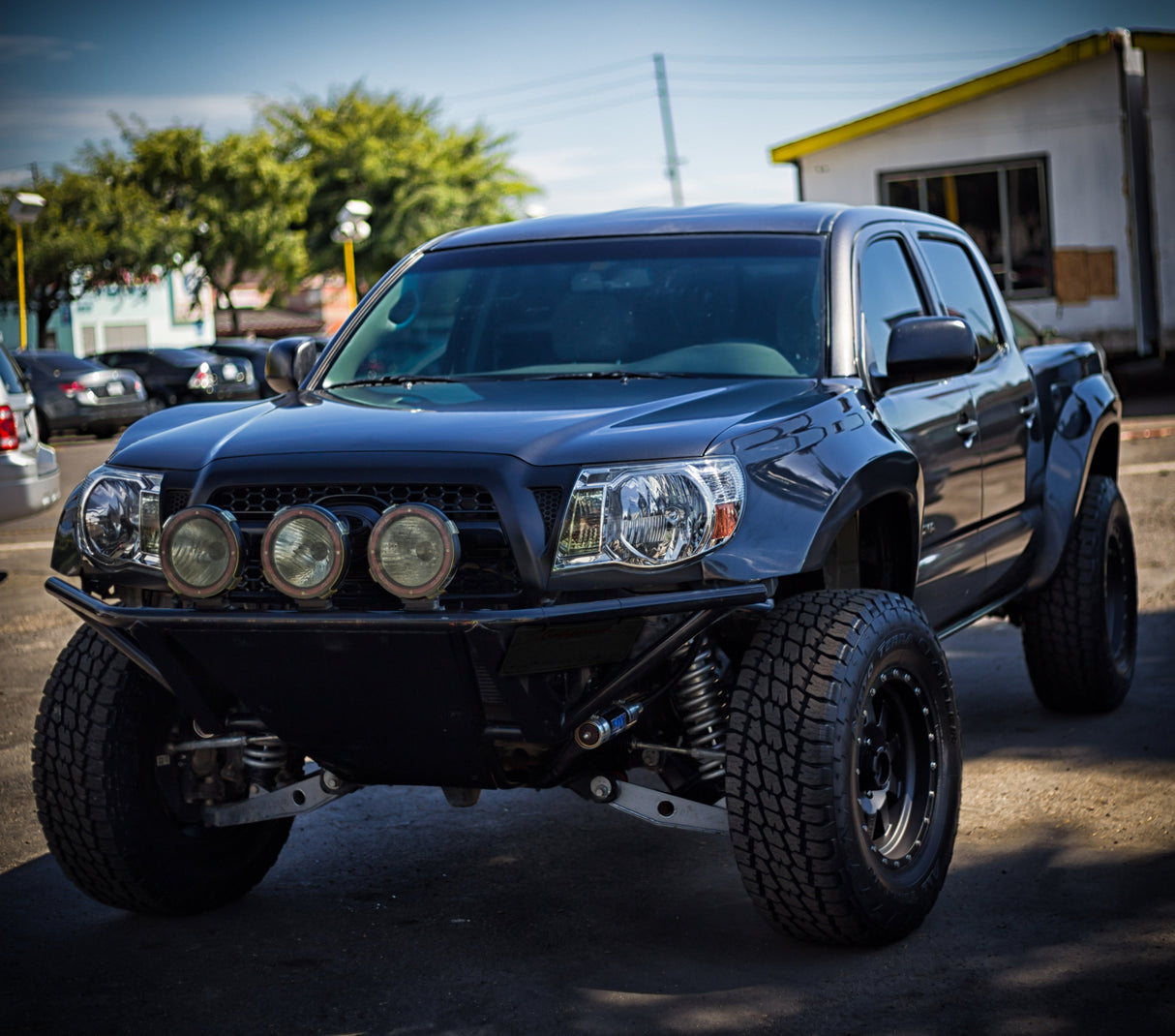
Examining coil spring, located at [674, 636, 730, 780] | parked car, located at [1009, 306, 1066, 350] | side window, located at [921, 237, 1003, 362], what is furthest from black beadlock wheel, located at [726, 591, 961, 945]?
parked car, located at [1009, 306, 1066, 350]

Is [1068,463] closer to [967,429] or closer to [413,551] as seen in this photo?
[967,429]

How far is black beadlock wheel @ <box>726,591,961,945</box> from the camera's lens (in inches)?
131

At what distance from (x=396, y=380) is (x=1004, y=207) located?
1902 centimetres

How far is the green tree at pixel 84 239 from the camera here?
43625mm

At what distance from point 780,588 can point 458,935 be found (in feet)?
3.84

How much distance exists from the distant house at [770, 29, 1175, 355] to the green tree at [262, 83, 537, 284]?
27.1 meters

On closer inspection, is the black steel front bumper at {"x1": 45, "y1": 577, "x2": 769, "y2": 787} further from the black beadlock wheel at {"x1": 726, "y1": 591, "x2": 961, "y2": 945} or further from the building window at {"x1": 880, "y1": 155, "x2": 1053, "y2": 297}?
the building window at {"x1": 880, "y1": 155, "x2": 1053, "y2": 297}

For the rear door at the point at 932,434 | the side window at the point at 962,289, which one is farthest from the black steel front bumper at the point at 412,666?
the side window at the point at 962,289

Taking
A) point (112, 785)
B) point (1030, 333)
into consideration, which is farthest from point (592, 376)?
point (1030, 333)

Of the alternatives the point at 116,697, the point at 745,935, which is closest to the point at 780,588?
the point at 745,935

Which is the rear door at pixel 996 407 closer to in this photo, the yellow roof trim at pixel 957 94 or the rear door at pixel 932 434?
the rear door at pixel 932 434

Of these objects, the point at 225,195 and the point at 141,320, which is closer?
the point at 225,195

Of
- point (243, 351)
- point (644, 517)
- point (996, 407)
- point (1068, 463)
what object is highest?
point (243, 351)

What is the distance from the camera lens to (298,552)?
10.7ft
